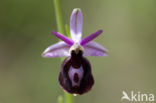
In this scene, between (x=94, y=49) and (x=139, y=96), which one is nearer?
(x=94, y=49)

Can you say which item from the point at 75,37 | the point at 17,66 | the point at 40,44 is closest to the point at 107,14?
the point at 40,44

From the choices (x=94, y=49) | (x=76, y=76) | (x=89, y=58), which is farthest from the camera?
(x=89, y=58)

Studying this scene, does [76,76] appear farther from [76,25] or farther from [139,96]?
[139,96]

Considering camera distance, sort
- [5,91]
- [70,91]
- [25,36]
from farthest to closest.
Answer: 1. [25,36]
2. [5,91]
3. [70,91]

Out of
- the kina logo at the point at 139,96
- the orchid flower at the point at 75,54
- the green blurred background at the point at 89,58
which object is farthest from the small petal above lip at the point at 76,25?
the kina logo at the point at 139,96

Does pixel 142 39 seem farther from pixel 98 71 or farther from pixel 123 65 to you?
pixel 98 71

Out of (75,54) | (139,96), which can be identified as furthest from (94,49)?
(139,96)

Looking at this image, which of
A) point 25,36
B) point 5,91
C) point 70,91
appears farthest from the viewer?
point 25,36
